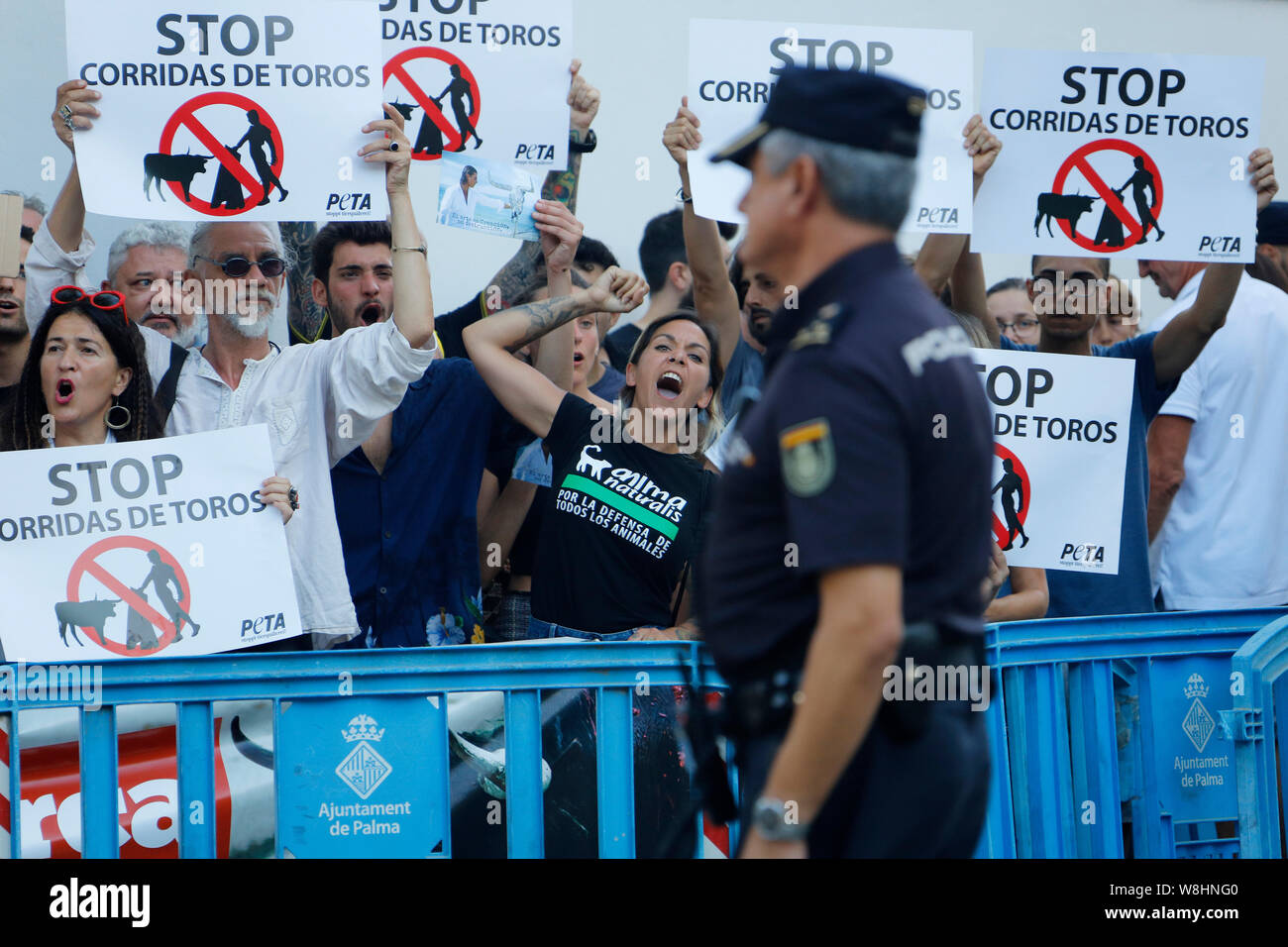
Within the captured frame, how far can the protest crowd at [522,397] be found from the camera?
4.29m

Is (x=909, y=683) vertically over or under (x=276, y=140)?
under

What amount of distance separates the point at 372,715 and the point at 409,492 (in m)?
1.23

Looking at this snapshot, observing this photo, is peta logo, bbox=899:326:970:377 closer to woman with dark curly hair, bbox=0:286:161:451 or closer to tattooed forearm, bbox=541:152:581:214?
woman with dark curly hair, bbox=0:286:161:451

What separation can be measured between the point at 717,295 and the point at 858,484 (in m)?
2.90

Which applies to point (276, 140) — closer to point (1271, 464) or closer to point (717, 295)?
point (717, 295)

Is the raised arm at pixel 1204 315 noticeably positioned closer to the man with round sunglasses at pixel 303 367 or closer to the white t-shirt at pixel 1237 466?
the white t-shirt at pixel 1237 466

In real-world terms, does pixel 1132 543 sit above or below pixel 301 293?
below

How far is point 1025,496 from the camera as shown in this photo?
4.64m

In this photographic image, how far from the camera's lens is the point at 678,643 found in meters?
3.53

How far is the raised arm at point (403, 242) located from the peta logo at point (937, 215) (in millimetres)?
1620

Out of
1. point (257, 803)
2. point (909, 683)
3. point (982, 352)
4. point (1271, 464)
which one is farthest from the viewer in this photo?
point (1271, 464)

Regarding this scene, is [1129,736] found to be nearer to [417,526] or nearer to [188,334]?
[417,526]

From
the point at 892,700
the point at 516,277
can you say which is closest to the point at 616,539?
the point at 516,277
